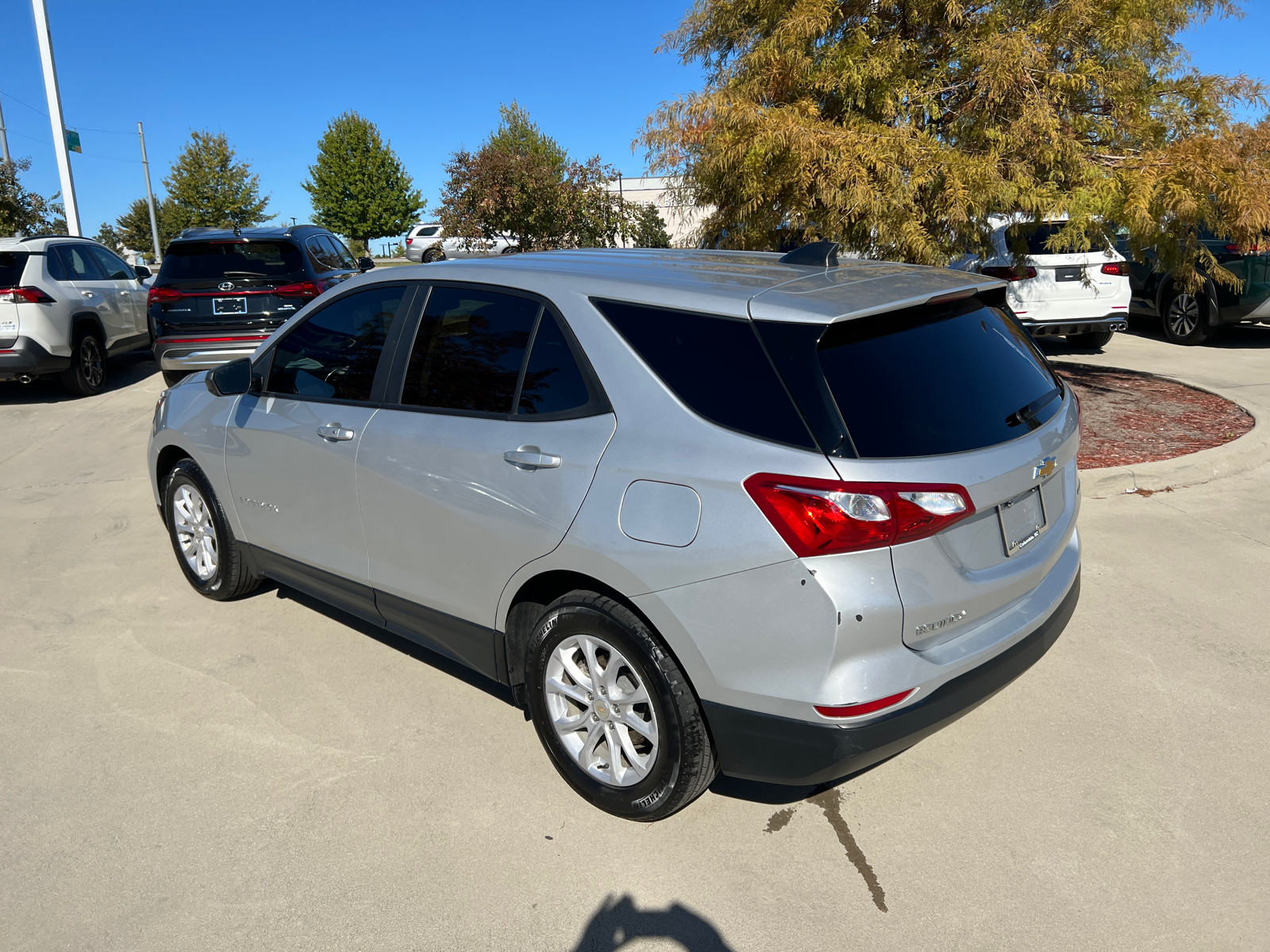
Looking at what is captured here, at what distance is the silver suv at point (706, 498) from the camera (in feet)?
8.11

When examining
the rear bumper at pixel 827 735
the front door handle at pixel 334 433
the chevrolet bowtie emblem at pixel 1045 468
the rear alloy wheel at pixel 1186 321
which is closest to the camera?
the rear bumper at pixel 827 735

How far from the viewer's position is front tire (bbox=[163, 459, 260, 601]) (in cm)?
463

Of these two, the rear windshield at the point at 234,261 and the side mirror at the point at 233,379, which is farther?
→ the rear windshield at the point at 234,261

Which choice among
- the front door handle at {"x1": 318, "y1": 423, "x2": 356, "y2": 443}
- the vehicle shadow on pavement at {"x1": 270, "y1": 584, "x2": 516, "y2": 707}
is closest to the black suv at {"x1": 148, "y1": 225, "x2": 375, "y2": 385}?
the vehicle shadow on pavement at {"x1": 270, "y1": 584, "x2": 516, "y2": 707}

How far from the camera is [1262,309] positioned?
11406mm

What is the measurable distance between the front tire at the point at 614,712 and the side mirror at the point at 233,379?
6.95 ft

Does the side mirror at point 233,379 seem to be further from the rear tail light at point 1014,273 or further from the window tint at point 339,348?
the rear tail light at point 1014,273

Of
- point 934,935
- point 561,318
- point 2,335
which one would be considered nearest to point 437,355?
point 561,318

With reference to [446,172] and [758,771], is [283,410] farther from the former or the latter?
[446,172]

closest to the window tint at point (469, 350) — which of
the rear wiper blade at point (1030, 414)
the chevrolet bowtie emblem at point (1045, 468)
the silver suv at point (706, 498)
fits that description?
the silver suv at point (706, 498)

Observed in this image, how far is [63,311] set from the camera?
1028 centimetres

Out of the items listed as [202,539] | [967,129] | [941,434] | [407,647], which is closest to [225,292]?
[202,539]

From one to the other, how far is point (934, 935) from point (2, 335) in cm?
1077

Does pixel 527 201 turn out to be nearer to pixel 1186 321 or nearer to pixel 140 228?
pixel 1186 321
